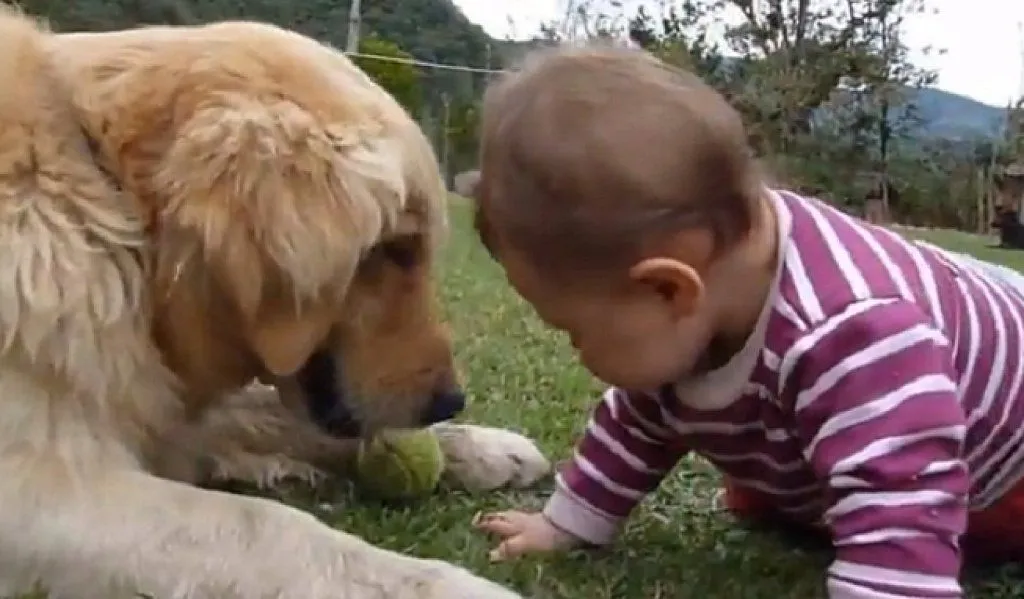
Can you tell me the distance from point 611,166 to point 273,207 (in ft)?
1.25

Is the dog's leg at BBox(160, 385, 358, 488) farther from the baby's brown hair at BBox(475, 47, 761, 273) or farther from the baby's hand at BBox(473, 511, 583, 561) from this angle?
the baby's brown hair at BBox(475, 47, 761, 273)

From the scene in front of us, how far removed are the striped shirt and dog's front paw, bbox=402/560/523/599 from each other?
317 mm

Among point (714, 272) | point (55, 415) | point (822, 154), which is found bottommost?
point (822, 154)

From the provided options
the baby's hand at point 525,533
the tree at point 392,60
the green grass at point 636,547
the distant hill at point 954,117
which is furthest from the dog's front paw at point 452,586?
the distant hill at point 954,117

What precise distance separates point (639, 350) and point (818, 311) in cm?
19

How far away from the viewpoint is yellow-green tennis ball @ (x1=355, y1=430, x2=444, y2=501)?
2.00 m

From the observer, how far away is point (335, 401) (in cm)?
188

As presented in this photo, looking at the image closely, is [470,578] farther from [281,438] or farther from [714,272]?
[281,438]

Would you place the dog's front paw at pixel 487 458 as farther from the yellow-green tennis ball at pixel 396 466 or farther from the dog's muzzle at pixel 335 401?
the dog's muzzle at pixel 335 401

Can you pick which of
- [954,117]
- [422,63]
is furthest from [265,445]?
[954,117]

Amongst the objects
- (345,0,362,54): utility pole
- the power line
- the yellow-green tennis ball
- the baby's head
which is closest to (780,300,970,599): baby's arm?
the baby's head

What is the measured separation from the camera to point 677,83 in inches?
62.1

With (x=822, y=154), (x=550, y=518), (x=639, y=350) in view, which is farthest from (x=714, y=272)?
(x=822, y=154)

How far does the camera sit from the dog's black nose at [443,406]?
6.25 ft
